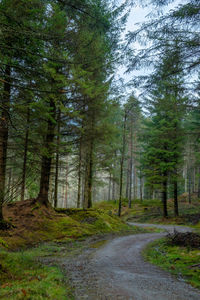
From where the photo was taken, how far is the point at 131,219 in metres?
23.3

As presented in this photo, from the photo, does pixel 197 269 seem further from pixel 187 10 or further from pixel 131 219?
pixel 131 219

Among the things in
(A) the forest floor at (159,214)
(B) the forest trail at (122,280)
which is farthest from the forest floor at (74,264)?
(A) the forest floor at (159,214)

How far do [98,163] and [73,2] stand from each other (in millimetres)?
12859

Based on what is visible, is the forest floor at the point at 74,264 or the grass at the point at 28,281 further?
the forest floor at the point at 74,264

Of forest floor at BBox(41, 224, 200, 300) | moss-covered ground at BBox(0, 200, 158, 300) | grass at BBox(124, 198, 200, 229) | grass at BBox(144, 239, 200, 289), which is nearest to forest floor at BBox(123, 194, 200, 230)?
grass at BBox(124, 198, 200, 229)

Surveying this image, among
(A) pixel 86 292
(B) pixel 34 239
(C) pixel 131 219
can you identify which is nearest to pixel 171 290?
(A) pixel 86 292

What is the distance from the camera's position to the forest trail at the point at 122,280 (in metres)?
3.59

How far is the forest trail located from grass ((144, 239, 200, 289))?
31 centimetres

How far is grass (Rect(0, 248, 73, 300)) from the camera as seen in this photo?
302 centimetres

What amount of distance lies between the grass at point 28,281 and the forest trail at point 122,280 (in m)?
0.40

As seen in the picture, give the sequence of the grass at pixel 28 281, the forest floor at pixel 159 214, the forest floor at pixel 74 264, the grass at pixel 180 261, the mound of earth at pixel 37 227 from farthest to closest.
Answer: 1. the forest floor at pixel 159 214
2. the mound of earth at pixel 37 227
3. the grass at pixel 180 261
4. the forest floor at pixel 74 264
5. the grass at pixel 28 281

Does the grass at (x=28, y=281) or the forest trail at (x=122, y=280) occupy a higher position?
the grass at (x=28, y=281)

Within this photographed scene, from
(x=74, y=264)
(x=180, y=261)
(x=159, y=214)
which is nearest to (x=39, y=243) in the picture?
(x=74, y=264)

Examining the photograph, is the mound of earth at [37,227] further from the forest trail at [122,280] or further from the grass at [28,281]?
the forest trail at [122,280]
